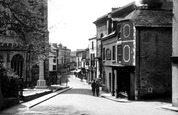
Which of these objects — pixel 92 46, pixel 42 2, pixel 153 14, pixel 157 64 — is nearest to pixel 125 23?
pixel 153 14

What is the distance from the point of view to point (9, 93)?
59.7ft

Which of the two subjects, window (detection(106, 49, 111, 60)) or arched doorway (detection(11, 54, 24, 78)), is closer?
window (detection(106, 49, 111, 60))

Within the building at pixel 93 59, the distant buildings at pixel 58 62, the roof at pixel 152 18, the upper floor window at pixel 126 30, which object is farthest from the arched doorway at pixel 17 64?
the roof at pixel 152 18

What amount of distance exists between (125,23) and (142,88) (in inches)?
259

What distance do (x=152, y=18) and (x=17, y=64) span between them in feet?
79.1

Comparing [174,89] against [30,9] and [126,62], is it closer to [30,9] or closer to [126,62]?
[126,62]

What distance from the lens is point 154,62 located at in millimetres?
21000

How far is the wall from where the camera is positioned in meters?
20.8

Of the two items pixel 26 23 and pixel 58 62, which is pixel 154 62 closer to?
pixel 26 23

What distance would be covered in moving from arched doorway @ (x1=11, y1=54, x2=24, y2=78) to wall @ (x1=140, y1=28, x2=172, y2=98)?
23.0 metres

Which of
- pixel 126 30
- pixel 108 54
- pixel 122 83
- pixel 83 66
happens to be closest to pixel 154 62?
pixel 126 30

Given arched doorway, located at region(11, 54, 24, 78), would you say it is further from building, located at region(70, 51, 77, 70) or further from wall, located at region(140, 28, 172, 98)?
building, located at region(70, 51, 77, 70)

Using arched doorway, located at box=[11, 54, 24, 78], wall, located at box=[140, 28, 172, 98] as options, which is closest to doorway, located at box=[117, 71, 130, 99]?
wall, located at box=[140, 28, 172, 98]

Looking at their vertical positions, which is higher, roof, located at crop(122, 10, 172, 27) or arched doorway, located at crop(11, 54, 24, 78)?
roof, located at crop(122, 10, 172, 27)
